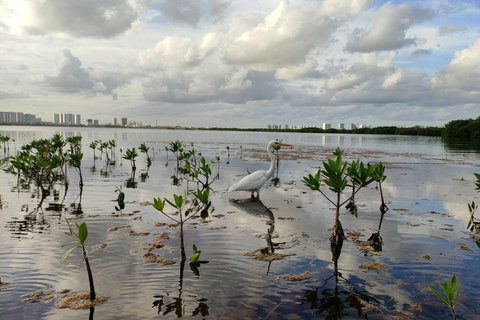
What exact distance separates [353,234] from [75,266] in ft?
18.8

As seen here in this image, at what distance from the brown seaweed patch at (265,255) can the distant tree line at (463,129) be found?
79966 mm

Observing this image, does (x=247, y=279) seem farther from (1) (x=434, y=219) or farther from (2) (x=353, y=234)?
(1) (x=434, y=219)

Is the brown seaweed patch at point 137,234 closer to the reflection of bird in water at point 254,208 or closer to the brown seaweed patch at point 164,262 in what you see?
the brown seaweed patch at point 164,262

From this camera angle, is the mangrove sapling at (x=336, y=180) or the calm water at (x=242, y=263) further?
the mangrove sapling at (x=336, y=180)

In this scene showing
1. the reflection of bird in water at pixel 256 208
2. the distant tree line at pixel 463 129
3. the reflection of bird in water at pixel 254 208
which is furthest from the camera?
the distant tree line at pixel 463 129

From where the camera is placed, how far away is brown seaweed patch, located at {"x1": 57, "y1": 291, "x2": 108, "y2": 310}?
3.83 m

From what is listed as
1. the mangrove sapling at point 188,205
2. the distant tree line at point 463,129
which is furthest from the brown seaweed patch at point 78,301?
the distant tree line at point 463,129

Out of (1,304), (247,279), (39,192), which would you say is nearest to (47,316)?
(1,304)

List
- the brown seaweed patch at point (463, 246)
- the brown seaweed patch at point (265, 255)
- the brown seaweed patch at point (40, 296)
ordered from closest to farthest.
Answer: the brown seaweed patch at point (40, 296) < the brown seaweed patch at point (265, 255) < the brown seaweed patch at point (463, 246)

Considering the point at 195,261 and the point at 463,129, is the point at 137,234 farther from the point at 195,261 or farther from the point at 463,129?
the point at 463,129

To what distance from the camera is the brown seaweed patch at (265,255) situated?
5402 millimetres

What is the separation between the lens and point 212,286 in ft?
14.4

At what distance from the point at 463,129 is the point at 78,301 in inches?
3524

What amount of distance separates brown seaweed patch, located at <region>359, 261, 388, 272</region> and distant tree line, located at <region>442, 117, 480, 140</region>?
260ft
